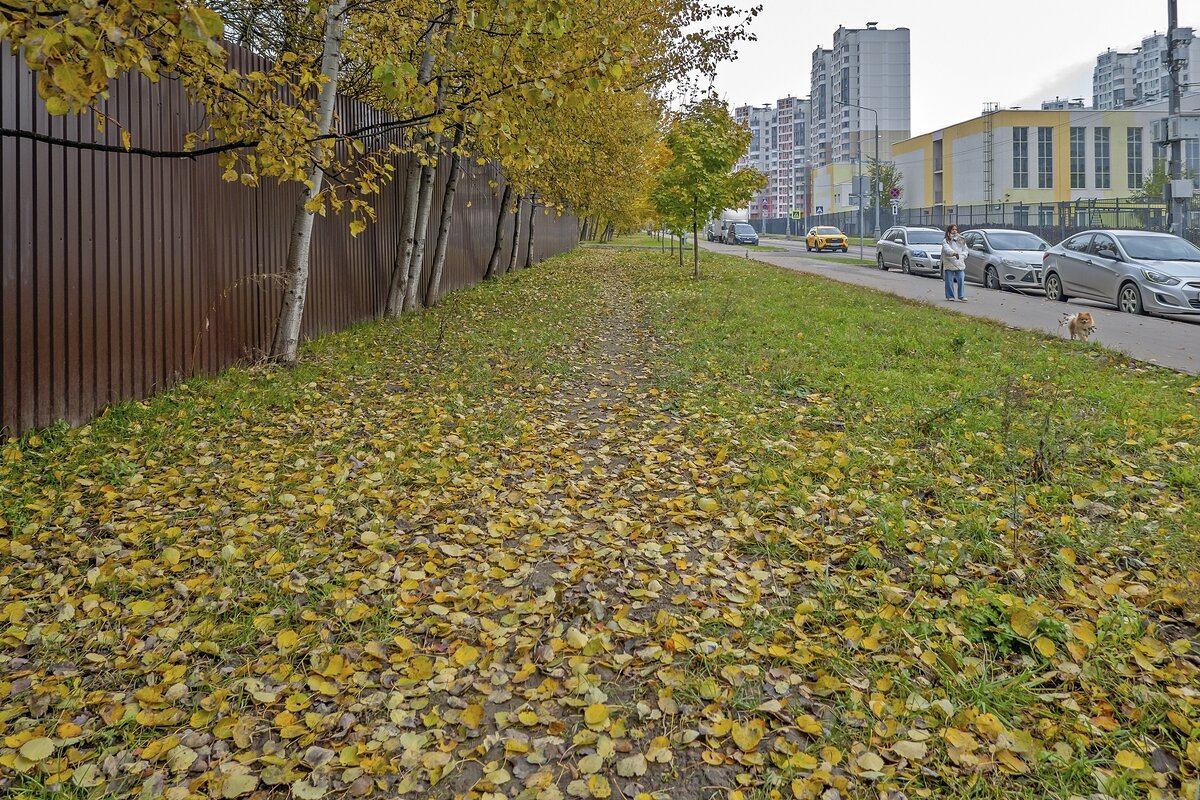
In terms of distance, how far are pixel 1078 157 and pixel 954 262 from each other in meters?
67.3

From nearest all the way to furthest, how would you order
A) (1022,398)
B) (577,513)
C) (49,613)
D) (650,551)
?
1. (49,613)
2. (650,551)
3. (577,513)
4. (1022,398)

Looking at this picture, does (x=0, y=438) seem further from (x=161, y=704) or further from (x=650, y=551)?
(x=650, y=551)

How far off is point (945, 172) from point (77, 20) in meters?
88.8

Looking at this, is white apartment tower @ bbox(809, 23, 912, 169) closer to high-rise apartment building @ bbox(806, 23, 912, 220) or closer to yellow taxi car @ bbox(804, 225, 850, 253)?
high-rise apartment building @ bbox(806, 23, 912, 220)

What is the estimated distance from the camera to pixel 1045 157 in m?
75.2

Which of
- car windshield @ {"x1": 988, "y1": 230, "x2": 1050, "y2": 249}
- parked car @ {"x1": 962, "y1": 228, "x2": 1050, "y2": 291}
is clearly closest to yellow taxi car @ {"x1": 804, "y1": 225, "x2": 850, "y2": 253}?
parked car @ {"x1": 962, "y1": 228, "x2": 1050, "y2": 291}

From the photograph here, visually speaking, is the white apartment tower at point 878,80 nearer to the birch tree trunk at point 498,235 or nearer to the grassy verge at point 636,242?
the grassy verge at point 636,242

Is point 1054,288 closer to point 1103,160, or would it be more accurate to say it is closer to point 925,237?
point 925,237

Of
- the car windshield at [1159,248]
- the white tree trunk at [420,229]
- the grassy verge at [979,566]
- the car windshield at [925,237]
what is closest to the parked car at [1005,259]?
the car windshield at [1159,248]

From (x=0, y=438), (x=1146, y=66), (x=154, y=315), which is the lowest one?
(x=0, y=438)

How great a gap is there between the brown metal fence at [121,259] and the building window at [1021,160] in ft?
255

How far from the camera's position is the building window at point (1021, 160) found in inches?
2950

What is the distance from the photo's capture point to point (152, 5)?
3.21 m

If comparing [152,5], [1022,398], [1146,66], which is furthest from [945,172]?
[1146,66]
